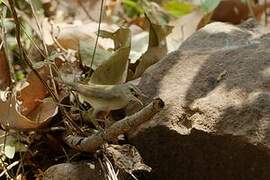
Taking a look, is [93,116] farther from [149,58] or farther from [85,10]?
[85,10]

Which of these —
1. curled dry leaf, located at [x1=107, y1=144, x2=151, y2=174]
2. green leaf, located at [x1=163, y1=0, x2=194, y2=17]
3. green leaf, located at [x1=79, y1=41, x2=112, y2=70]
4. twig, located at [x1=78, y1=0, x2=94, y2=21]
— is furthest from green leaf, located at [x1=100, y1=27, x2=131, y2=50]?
green leaf, located at [x1=163, y1=0, x2=194, y2=17]

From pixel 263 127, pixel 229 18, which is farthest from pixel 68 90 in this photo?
pixel 229 18

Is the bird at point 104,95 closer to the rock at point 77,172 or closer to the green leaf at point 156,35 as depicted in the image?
the rock at point 77,172

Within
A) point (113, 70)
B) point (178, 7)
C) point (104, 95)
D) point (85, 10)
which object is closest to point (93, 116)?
point (104, 95)

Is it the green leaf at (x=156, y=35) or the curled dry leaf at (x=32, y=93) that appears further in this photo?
the green leaf at (x=156, y=35)

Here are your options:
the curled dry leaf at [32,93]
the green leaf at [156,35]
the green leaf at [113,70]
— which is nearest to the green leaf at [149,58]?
the green leaf at [156,35]

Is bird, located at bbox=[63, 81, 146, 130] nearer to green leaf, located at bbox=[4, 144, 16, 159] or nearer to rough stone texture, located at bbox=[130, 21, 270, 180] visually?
rough stone texture, located at bbox=[130, 21, 270, 180]

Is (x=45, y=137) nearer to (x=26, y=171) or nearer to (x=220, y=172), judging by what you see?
(x=26, y=171)

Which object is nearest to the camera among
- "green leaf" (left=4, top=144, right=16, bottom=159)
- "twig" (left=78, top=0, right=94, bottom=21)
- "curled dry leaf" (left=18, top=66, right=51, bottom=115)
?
"green leaf" (left=4, top=144, right=16, bottom=159)
